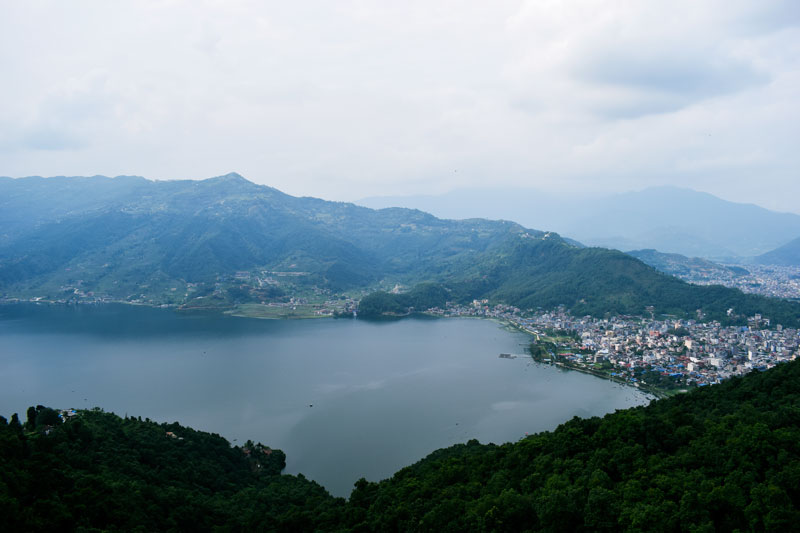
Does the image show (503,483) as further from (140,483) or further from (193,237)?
(193,237)

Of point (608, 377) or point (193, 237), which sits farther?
point (193, 237)

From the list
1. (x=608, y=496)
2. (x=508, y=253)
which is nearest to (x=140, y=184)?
(x=508, y=253)

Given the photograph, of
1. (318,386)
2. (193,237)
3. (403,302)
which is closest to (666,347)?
(318,386)

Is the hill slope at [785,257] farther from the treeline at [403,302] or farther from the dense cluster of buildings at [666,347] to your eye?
the treeline at [403,302]

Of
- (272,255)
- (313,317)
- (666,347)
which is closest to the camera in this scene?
(666,347)

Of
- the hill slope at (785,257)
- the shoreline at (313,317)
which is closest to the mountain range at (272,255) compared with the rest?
the shoreline at (313,317)

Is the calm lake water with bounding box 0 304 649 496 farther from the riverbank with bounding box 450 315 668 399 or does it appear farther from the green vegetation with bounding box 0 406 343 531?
the green vegetation with bounding box 0 406 343 531

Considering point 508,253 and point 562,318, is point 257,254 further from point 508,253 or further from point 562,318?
point 562,318
